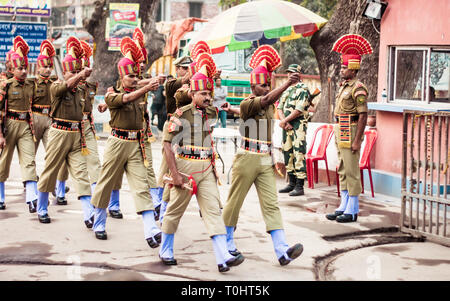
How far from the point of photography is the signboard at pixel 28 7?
54.5 ft

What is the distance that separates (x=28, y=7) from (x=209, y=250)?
11.9 m

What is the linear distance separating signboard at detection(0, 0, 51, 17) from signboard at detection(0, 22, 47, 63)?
302mm

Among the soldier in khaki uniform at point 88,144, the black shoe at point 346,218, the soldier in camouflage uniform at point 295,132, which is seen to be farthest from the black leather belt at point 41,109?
the black shoe at point 346,218

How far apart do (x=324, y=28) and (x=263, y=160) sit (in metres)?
6.94

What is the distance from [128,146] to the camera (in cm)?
704

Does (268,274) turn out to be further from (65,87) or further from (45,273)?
(65,87)

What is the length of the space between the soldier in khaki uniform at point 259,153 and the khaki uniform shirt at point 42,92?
12.2ft

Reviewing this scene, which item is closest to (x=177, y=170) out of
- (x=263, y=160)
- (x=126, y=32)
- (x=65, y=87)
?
(x=263, y=160)

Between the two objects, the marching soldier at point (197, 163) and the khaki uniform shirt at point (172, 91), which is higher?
the khaki uniform shirt at point (172, 91)

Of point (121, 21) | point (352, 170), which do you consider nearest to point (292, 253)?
point (352, 170)

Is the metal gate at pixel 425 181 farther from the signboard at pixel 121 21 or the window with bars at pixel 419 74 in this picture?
the signboard at pixel 121 21

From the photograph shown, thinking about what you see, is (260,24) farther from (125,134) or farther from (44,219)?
(44,219)

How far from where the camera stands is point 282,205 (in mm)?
9336

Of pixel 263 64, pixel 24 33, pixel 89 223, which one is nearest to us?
pixel 263 64
